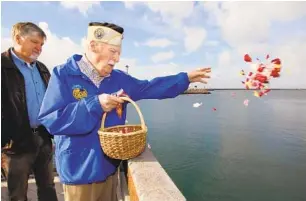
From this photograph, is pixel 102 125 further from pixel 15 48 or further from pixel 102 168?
pixel 15 48

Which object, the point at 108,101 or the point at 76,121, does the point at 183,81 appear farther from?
the point at 76,121

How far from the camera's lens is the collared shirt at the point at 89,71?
2469 mm

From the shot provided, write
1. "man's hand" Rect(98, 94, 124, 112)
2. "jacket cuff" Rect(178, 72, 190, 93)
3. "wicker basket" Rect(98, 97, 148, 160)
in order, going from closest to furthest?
"man's hand" Rect(98, 94, 124, 112), "wicker basket" Rect(98, 97, 148, 160), "jacket cuff" Rect(178, 72, 190, 93)

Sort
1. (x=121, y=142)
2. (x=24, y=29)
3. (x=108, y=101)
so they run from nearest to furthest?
1. (x=108, y=101)
2. (x=121, y=142)
3. (x=24, y=29)

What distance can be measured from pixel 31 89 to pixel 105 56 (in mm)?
1533

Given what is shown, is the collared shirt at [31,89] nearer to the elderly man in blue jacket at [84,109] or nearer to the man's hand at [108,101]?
the elderly man in blue jacket at [84,109]

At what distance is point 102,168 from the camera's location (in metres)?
2.48

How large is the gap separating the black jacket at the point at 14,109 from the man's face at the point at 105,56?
138 centimetres

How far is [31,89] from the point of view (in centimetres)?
344

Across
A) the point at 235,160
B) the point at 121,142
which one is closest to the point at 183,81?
the point at 121,142

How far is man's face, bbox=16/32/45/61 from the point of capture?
333cm

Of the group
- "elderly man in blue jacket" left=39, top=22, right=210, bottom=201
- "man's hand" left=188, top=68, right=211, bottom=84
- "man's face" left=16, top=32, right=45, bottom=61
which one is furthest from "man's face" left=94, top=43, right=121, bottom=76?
"man's face" left=16, top=32, right=45, bottom=61

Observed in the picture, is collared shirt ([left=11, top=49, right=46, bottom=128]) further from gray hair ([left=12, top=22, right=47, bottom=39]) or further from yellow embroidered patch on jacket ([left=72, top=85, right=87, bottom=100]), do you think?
yellow embroidered patch on jacket ([left=72, top=85, right=87, bottom=100])

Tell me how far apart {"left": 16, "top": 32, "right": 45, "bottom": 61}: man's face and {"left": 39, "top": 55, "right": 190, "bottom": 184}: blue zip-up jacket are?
110 centimetres
